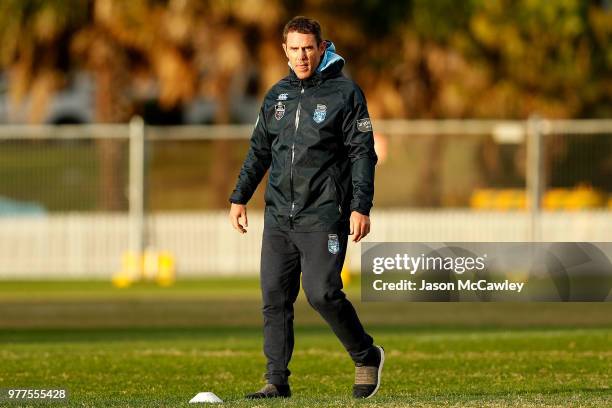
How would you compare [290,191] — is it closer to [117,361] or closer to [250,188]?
[250,188]

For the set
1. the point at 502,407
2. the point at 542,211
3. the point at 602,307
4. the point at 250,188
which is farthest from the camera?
the point at 542,211

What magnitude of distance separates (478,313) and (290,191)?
1018cm

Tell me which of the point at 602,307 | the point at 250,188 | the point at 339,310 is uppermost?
the point at 250,188

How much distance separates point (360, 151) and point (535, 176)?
15.1 m

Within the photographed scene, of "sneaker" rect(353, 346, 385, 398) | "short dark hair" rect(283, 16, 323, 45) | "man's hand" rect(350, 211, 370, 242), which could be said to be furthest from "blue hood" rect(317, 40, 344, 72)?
"sneaker" rect(353, 346, 385, 398)

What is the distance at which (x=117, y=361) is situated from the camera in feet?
39.3

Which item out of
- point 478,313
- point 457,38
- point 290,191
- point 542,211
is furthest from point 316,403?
point 457,38

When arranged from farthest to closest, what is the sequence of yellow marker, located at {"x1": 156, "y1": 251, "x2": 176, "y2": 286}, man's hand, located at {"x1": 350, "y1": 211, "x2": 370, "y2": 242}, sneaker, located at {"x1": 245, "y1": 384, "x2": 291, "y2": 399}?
yellow marker, located at {"x1": 156, "y1": 251, "x2": 176, "y2": 286}
sneaker, located at {"x1": 245, "y1": 384, "x2": 291, "y2": 399}
man's hand, located at {"x1": 350, "y1": 211, "x2": 370, "y2": 242}

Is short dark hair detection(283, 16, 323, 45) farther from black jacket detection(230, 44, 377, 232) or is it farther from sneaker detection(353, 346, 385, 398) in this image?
sneaker detection(353, 346, 385, 398)

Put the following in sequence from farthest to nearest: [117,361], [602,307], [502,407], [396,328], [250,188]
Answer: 1. [602,307]
2. [396,328]
3. [117,361]
4. [250,188]
5. [502,407]

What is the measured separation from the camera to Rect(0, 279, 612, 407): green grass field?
9.70m

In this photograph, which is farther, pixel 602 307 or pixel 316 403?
pixel 602 307

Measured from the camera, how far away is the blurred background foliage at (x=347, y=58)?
26.1m

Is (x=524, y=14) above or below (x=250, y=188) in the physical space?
above
